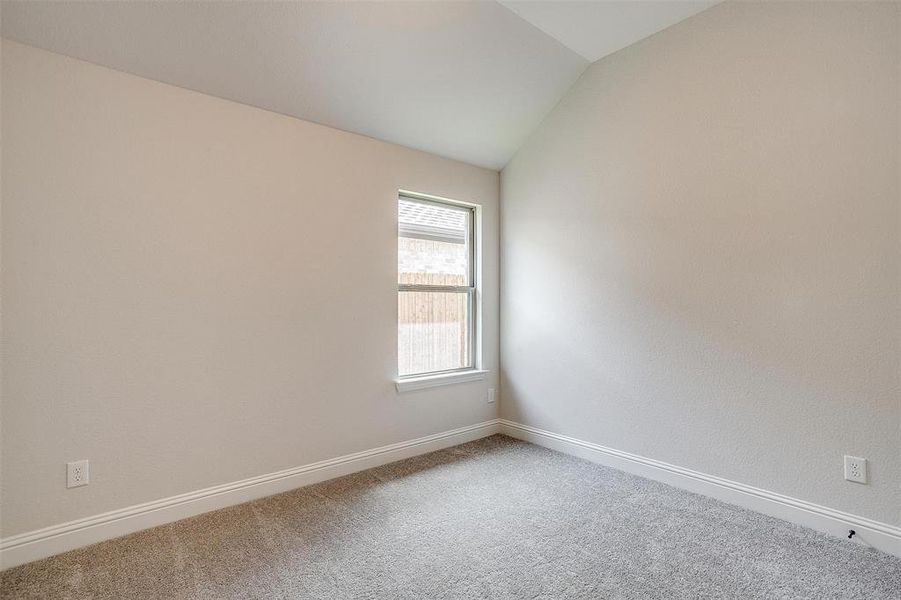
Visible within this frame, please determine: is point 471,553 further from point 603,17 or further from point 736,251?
point 603,17

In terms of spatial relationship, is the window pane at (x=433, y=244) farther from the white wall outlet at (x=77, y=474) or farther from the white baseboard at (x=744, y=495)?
the white wall outlet at (x=77, y=474)

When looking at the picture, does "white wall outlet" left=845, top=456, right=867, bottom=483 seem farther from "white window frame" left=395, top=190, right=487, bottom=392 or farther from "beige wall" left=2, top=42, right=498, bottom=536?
"beige wall" left=2, top=42, right=498, bottom=536

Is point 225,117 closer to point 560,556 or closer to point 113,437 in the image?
point 113,437

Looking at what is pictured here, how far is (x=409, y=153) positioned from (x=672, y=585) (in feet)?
9.92

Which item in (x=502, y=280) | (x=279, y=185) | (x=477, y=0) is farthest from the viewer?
(x=502, y=280)

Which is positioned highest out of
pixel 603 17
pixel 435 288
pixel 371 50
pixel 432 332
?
pixel 603 17

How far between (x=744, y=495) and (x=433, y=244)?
264 cm

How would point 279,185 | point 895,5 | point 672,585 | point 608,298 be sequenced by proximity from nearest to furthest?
1. point 672,585
2. point 895,5
3. point 279,185
4. point 608,298

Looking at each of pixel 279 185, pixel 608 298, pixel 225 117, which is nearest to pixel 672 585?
pixel 608 298

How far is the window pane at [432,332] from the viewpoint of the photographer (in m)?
3.48

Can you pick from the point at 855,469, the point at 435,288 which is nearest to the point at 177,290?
the point at 435,288

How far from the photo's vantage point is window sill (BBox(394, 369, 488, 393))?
3.33m

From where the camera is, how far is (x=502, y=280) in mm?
4000

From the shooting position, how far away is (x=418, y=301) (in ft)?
11.7
